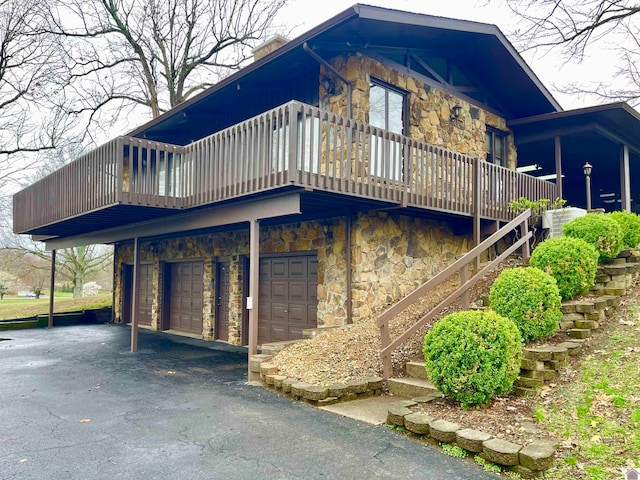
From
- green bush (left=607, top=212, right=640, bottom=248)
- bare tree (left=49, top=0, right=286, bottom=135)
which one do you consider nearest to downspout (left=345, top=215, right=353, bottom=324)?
green bush (left=607, top=212, right=640, bottom=248)

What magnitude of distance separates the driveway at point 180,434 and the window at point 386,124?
4.02m

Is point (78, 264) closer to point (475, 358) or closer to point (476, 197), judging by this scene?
point (476, 197)

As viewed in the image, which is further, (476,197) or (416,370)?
(476,197)

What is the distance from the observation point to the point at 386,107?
9266 mm

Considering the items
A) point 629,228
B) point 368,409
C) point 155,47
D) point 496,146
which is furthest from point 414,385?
point 155,47

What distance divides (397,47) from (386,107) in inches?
50.4

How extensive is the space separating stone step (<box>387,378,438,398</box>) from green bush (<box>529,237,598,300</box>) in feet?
8.19

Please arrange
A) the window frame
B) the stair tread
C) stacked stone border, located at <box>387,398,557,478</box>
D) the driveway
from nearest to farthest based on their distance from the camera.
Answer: stacked stone border, located at <box>387,398,557,478</box>
the driveway
the stair tread
the window frame

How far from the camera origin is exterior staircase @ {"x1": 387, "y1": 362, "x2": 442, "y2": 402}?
5.31 meters

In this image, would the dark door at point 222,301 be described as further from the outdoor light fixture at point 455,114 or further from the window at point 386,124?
the outdoor light fixture at point 455,114

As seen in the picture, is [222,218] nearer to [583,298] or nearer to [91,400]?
[91,400]

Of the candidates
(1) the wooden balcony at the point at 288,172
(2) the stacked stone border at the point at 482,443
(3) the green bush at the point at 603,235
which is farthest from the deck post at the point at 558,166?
(2) the stacked stone border at the point at 482,443

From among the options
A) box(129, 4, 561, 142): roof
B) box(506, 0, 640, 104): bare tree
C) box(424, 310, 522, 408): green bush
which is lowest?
box(424, 310, 522, 408): green bush

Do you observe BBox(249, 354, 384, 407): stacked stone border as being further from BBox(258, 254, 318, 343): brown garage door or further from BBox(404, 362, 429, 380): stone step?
BBox(258, 254, 318, 343): brown garage door
